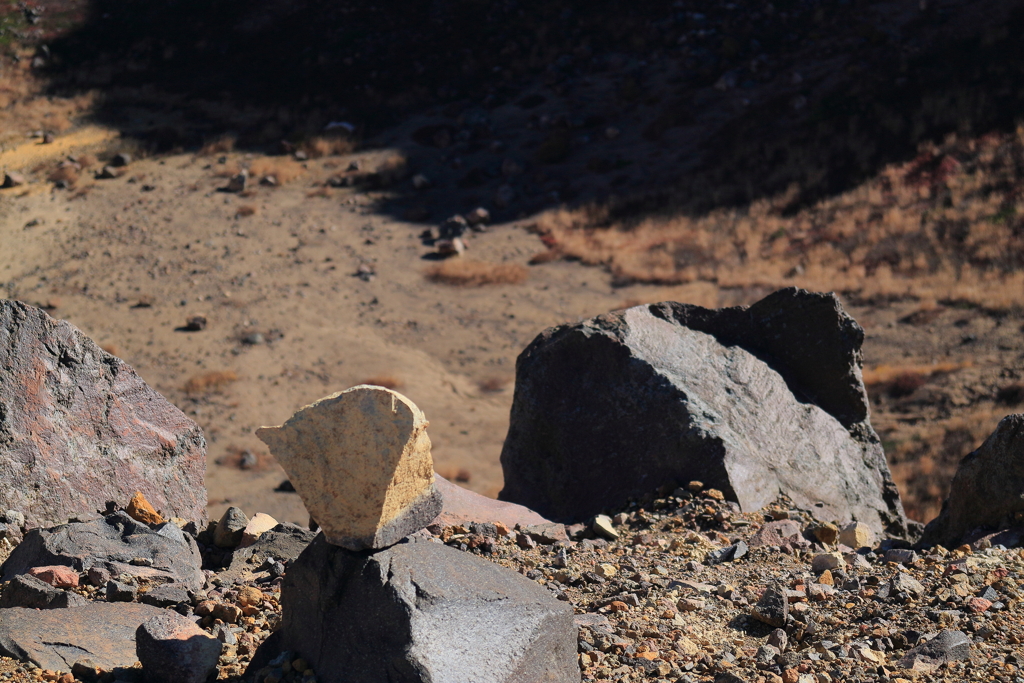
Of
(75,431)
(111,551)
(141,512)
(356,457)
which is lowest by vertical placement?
(141,512)

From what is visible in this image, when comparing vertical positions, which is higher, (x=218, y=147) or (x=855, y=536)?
(x=855, y=536)

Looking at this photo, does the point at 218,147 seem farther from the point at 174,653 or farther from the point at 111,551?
the point at 174,653

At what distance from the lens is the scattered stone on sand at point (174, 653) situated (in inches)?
163

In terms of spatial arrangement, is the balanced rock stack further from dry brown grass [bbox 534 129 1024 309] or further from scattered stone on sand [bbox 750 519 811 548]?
dry brown grass [bbox 534 129 1024 309]

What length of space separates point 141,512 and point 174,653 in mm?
2495

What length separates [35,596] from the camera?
16.4 feet

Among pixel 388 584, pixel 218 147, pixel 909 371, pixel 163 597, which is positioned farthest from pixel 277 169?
pixel 388 584

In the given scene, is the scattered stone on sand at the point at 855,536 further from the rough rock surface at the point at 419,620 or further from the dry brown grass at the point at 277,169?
the dry brown grass at the point at 277,169

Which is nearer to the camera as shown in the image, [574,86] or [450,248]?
[450,248]

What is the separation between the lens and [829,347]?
891 centimetres

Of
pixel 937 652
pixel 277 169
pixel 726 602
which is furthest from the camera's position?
pixel 277 169

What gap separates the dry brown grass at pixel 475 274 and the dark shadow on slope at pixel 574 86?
12.1ft

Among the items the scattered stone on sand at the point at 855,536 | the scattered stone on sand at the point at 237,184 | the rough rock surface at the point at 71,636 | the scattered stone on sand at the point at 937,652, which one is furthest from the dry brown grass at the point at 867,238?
the rough rock surface at the point at 71,636

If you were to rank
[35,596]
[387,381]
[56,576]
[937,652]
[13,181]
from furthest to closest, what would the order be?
[13,181] → [387,381] → [56,576] → [35,596] → [937,652]
